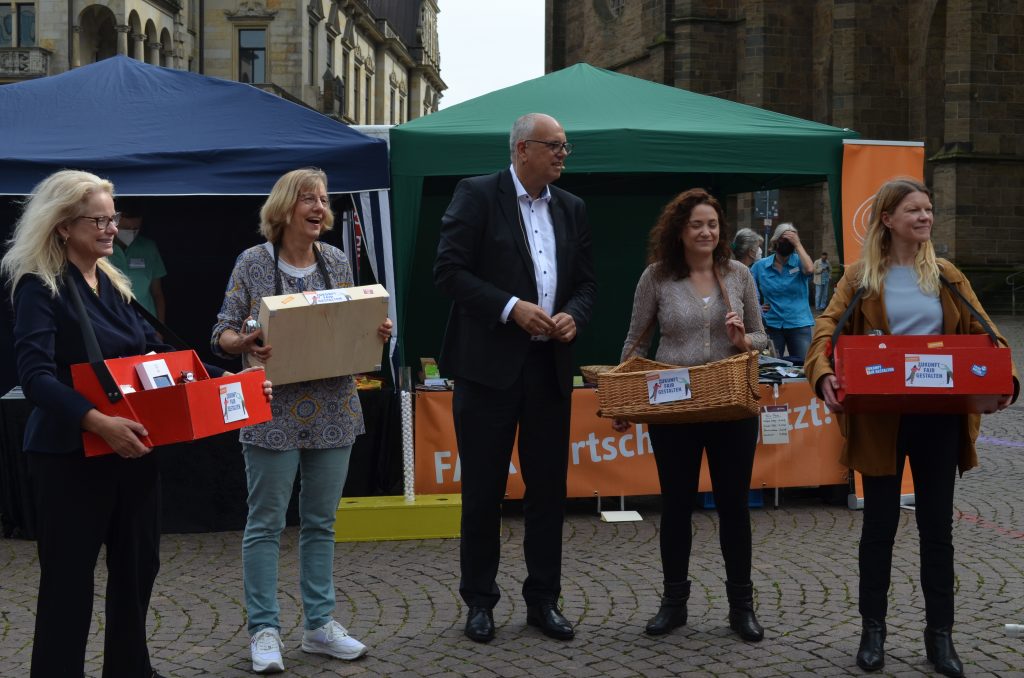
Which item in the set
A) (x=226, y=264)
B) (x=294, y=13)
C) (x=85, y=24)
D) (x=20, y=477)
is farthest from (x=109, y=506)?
(x=294, y=13)

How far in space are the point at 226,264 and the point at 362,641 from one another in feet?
17.3

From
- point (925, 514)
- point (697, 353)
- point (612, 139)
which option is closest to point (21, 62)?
point (612, 139)

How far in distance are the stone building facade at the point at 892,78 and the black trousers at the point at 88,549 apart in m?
25.8

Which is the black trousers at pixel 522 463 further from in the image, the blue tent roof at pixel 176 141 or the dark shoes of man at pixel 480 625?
the blue tent roof at pixel 176 141

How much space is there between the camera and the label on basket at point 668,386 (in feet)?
15.1

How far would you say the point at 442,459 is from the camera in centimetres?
731

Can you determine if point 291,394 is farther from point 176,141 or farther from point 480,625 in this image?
point 176,141

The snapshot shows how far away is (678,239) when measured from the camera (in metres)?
4.91

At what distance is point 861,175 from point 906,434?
3.77m

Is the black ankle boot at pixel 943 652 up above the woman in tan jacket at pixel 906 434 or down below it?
below

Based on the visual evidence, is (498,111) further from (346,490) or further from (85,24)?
(85,24)

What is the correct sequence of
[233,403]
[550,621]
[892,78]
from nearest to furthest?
[233,403]
[550,621]
[892,78]

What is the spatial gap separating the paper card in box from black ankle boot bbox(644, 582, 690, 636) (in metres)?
1.52

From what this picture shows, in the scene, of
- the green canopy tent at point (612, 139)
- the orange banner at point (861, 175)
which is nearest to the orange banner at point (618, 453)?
the green canopy tent at point (612, 139)
